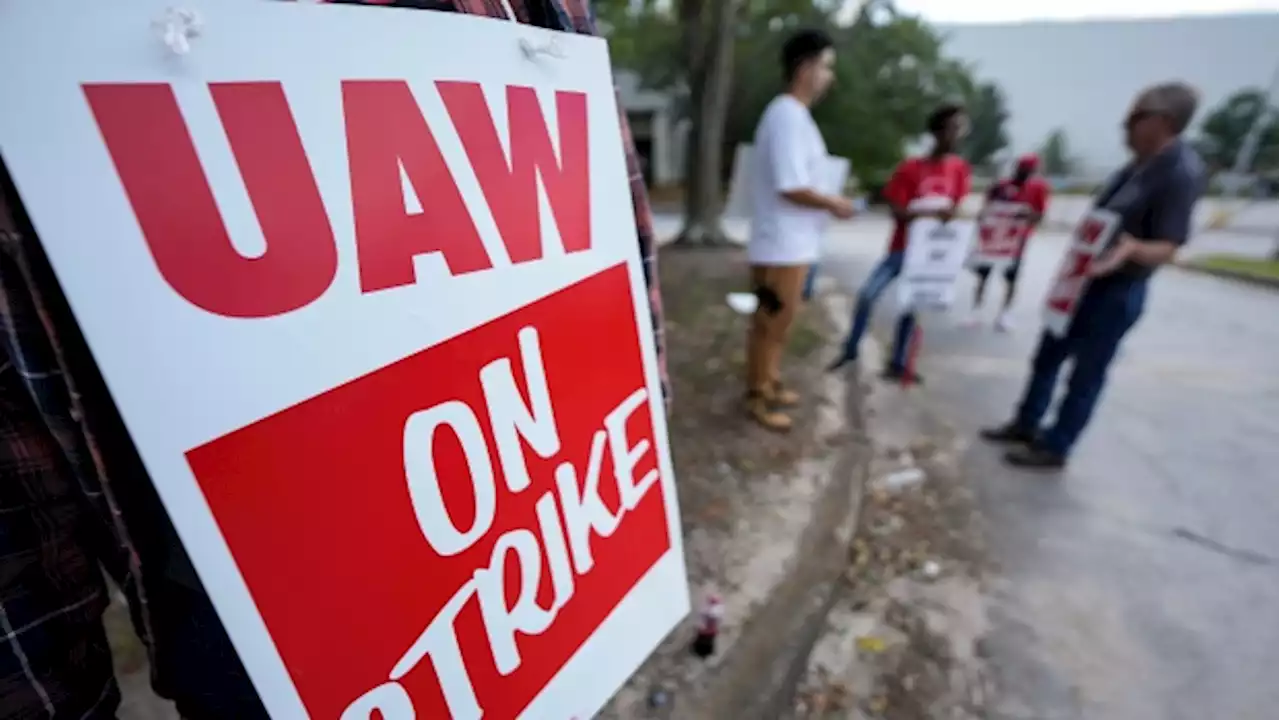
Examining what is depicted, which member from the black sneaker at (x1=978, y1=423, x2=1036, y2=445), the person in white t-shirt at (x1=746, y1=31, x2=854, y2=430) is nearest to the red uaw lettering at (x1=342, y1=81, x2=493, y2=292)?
the person in white t-shirt at (x1=746, y1=31, x2=854, y2=430)

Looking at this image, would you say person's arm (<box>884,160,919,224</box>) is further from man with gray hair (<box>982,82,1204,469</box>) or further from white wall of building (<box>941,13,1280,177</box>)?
white wall of building (<box>941,13,1280,177</box>)

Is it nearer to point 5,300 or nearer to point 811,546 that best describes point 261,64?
point 5,300

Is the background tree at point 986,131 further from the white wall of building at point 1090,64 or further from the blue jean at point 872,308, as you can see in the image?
the blue jean at point 872,308

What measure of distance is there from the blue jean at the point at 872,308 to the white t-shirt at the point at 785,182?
1.17 m

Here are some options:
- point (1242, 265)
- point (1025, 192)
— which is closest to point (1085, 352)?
point (1025, 192)

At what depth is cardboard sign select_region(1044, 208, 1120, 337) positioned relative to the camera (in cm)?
272

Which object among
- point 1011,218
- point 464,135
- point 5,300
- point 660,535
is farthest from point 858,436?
point 5,300

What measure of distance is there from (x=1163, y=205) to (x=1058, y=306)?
1.77ft

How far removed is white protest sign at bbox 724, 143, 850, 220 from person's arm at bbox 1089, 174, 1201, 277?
114cm

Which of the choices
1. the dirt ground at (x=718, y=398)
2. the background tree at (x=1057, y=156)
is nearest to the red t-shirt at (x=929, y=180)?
the dirt ground at (x=718, y=398)

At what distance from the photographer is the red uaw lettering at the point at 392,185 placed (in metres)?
0.53

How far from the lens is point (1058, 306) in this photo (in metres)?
2.93

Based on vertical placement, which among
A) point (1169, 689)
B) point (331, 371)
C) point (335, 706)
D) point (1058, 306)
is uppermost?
point (331, 371)

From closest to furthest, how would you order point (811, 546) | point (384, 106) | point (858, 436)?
point (384, 106) → point (811, 546) → point (858, 436)
